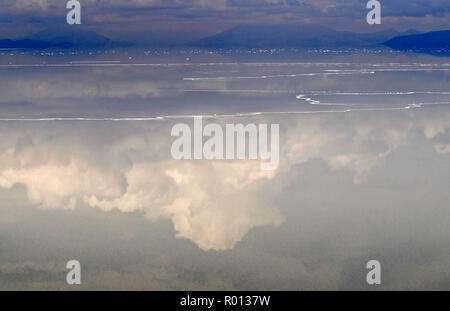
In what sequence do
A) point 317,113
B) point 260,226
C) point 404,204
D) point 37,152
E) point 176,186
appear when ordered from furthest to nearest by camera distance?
point 317,113 → point 37,152 → point 176,186 → point 404,204 → point 260,226

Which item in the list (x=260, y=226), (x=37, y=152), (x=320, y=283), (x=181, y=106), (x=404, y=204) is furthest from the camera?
(x=181, y=106)

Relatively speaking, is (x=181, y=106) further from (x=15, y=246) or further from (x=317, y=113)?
(x=15, y=246)

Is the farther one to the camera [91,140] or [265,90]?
[265,90]

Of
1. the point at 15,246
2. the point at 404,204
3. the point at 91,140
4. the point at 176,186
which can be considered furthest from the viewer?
the point at 91,140

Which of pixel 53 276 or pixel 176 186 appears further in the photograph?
pixel 176 186

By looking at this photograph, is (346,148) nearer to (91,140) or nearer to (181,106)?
(91,140)

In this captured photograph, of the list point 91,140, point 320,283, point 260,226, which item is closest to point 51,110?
point 91,140
